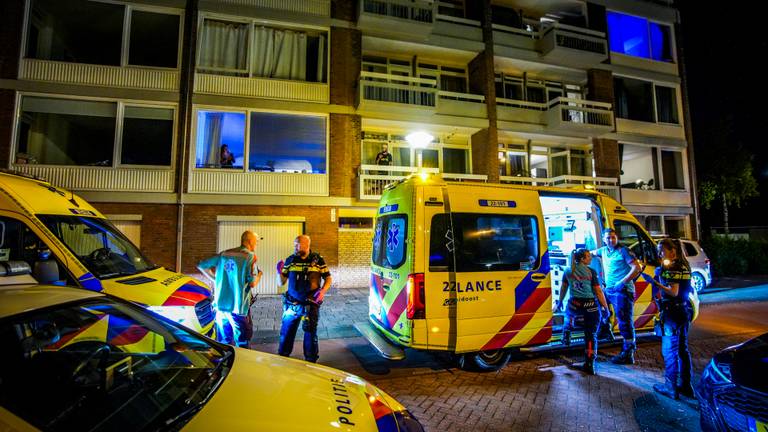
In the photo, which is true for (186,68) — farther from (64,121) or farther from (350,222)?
(350,222)

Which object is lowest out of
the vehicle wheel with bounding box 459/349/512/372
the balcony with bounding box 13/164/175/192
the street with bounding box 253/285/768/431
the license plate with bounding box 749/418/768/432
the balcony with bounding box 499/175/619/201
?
the street with bounding box 253/285/768/431

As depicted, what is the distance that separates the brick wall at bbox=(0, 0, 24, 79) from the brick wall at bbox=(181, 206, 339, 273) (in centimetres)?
657

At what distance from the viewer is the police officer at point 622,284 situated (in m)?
4.85

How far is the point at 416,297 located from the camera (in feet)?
13.4

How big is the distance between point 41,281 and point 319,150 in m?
9.10

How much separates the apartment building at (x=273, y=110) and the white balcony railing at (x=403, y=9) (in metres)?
0.05

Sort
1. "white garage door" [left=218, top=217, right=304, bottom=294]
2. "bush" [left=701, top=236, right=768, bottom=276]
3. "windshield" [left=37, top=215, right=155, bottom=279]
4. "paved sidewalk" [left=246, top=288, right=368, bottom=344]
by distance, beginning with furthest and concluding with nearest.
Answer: "bush" [left=701, top=236, right=768, bottom=276] → "white garage door" [left=218, top=217, right=304, bottom=294] → "paved sidewalk" [left=246, top=288, right=368, bottom=344] → "windshield" [left=37, top=215, right=155, bottom=279]

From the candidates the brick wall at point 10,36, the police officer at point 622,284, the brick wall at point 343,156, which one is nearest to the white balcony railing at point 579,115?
the brick wall at point 343,156

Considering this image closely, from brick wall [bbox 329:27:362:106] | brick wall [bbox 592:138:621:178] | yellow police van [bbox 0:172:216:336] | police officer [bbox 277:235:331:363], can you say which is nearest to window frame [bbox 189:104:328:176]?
brick wall [bbox 329:27:362:106]

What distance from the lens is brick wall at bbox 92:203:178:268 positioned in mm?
10125

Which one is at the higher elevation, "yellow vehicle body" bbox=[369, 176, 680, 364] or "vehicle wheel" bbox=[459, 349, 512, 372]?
"yellow vehicle body" bbox=[369, 176, 680, 364]

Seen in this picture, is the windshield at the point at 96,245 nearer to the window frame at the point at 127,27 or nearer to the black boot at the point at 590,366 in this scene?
the black boot at the point at 590,366

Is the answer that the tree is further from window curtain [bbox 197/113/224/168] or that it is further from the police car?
the police car

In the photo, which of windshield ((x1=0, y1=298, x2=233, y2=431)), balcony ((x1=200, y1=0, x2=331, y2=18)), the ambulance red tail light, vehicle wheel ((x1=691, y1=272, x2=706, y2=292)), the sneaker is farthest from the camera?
balcony ((x1=200, y1=0, x2=331, y2=18))
